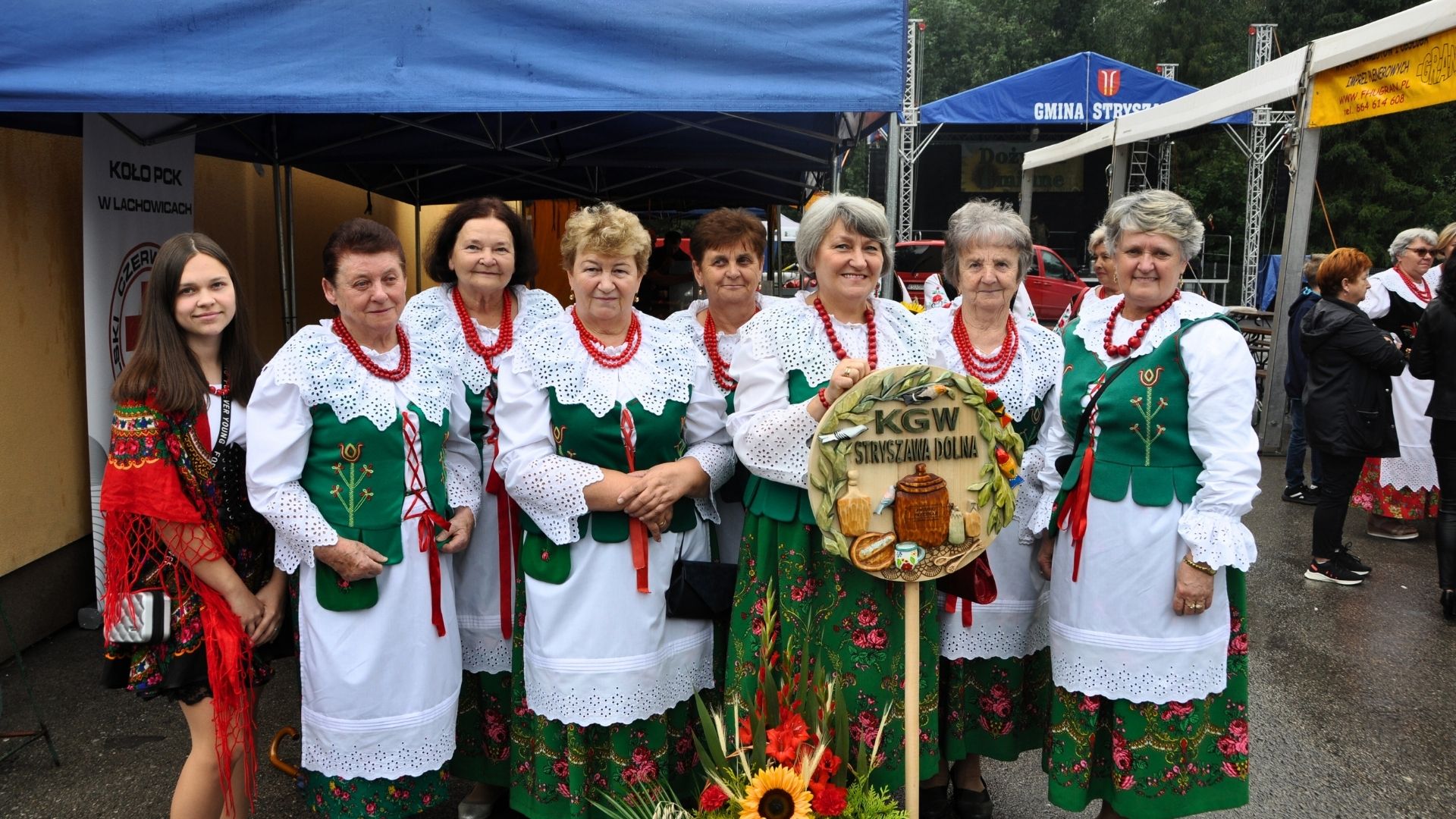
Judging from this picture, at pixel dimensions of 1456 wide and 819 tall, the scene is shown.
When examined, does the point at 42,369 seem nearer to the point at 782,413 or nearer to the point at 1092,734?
the point at 782,413

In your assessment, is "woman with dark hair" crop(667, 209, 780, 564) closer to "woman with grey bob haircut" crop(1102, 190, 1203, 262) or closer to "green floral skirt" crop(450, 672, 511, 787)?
"green floral skirt" crop(450, 672, 511, 787)

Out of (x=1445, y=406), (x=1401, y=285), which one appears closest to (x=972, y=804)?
(x=1445, y=406)

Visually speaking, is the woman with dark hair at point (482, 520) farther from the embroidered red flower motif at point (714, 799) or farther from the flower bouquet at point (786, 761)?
the embroidered red flower motif at point (714, 799)

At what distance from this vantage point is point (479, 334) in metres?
3.38

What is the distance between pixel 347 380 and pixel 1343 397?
17.3ft

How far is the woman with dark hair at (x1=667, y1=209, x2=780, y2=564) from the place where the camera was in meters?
3.37

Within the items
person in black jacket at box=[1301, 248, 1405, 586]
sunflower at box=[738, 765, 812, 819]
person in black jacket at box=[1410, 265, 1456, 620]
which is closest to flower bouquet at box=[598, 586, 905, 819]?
sunflower at box=[738, 765, 812, 819]

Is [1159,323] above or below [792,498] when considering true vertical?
above

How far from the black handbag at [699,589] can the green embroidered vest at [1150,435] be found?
3.50ft

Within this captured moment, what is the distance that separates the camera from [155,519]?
2525 millimetres

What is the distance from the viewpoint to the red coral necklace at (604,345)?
287 cm

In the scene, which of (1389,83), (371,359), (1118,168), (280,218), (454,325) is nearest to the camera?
(371,359)

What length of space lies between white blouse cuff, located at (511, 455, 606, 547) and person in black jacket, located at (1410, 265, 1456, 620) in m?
4.58

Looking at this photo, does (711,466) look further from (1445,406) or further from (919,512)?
(1445,406)
